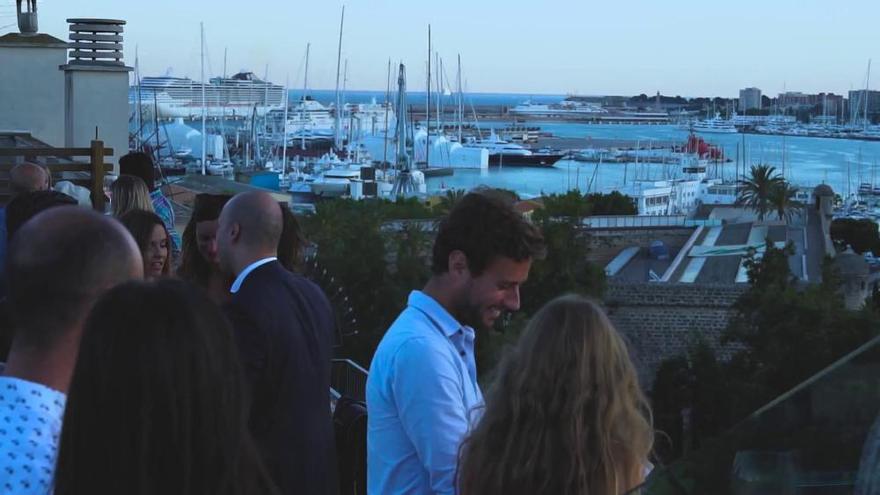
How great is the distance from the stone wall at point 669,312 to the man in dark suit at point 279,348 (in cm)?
2385

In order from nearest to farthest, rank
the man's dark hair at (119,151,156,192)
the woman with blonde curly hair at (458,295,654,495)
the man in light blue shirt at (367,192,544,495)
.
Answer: the woman with blonde curly hair at (458,295,654,495)
the man in light blue shirt at (367,192,544,495)
the man's dark hair at (119,151,156,192)

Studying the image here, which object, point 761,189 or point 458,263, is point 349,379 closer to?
point 458,263

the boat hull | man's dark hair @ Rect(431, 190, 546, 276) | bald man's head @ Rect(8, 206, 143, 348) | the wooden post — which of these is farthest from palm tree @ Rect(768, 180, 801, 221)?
the boat hull

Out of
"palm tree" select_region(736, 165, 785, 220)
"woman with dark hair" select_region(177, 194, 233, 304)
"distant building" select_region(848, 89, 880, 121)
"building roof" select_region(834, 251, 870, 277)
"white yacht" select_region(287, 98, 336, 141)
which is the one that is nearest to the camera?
"woman with dark hair" select_region(177, 194, 233, 304)

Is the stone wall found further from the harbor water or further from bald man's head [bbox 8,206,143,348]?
the harbor water

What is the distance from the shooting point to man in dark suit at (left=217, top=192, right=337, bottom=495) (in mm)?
3418

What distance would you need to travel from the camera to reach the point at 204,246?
173 inches

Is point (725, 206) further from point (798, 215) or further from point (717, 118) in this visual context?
point (717, 118)

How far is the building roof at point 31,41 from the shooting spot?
11.8 meters

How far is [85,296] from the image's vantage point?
2148 mm

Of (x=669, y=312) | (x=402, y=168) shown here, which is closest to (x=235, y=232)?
(x=669, y=312)

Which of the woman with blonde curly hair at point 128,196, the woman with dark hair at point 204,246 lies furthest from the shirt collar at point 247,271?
the woman with blonde curly hair at point 128,196

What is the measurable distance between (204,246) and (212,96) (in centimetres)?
10909

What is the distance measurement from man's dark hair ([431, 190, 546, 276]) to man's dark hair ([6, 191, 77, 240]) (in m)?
1.81
